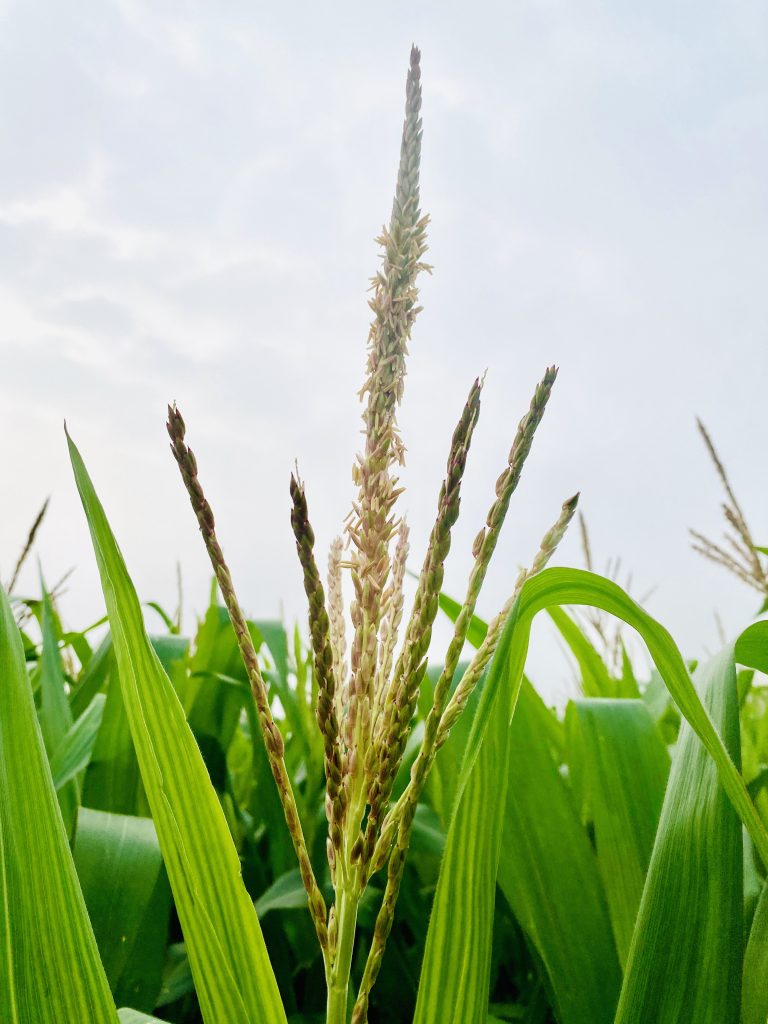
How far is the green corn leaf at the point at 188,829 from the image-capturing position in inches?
18.4

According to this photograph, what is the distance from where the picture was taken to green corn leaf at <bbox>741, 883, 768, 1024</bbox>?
1.81 feet

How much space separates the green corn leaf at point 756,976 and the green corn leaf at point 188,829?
32 cm

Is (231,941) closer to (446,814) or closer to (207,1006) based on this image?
(207,1006)

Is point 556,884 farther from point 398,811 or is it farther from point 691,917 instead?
point 398,811

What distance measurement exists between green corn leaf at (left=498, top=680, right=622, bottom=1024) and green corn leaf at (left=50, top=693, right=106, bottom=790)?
501 mm

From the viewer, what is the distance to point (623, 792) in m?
0.82

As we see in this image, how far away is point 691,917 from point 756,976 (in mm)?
67

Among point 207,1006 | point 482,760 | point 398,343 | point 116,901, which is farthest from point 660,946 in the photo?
point 116,901

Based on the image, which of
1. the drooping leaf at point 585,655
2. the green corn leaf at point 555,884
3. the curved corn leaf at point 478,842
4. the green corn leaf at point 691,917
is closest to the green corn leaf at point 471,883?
the curved corn leaf at point 478,842

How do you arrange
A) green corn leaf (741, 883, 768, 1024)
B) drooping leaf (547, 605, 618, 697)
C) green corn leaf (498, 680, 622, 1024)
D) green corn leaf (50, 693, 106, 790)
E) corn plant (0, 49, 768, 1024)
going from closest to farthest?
1. corn plant (0, 49, 768, 1024)
2. green corn leaf (741, 883, 768, 1024)
3. green corn leaf (498, 680, 622, 1024)
4. green corn leaf (50, 693, 106, 790)
5. drooping leaf (547, 605, 618, 697)

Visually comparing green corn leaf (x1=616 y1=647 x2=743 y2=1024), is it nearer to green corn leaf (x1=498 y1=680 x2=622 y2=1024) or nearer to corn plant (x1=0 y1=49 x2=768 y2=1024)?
corn plant (x1=0 y1=49 x2=768 y2=1024)

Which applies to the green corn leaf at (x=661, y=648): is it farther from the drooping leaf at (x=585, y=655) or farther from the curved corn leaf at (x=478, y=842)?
the drooping leaf at (x=585, y=655)

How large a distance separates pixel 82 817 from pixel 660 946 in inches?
23.6

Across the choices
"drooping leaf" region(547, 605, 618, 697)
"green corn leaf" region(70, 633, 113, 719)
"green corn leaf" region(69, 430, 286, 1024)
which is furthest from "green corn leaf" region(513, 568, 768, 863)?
"green corn leaf" region(70, 633, 113, 719)
